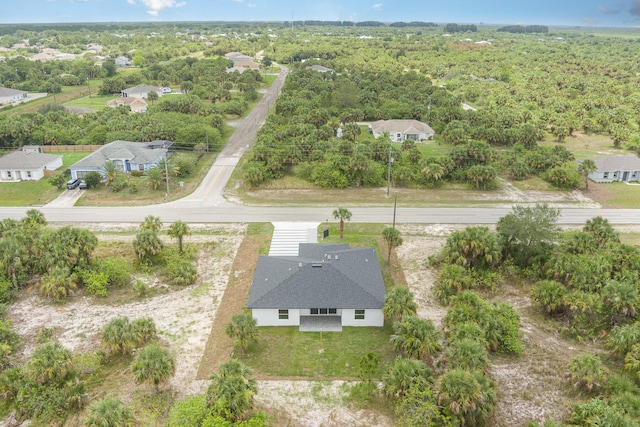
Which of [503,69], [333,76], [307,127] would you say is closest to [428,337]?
[307,127]

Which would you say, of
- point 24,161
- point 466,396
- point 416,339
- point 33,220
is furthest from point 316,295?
point 24,161

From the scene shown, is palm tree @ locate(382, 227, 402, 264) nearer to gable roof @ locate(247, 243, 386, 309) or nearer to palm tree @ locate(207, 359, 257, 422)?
gable roof @ locate(247, 243, 386, 309)

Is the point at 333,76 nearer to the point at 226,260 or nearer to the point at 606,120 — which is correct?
the point at 606,120

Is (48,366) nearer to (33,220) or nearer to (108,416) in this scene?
(108,416)

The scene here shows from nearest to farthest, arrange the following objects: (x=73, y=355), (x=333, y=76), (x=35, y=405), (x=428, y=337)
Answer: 1. (x=35, y=405)
2. (x=428, y=337)
3. (x=73, y=355)
4. (x=333, y=76)

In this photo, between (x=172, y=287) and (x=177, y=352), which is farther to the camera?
(x=172, y=287)

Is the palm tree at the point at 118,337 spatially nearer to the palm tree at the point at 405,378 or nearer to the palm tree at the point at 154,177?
the palm tree at the point at 405,378

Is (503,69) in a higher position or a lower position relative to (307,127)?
higher
